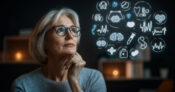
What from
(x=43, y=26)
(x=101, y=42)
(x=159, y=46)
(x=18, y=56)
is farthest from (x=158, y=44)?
(x=18, y=56)

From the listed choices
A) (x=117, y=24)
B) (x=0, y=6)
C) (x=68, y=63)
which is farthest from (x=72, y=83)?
(x=0, y=6)

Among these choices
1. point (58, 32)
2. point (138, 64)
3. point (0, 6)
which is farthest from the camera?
point (0, 6)

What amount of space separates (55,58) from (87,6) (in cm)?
13

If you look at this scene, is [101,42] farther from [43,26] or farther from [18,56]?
[18,56]

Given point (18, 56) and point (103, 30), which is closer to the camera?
point (103, 30)

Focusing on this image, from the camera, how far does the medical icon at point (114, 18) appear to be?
591mm

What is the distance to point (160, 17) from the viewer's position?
0.60 m

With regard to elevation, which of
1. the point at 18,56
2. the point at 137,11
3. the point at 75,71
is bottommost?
the point at 18,56

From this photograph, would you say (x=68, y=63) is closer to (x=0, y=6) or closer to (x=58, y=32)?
(x=58, y=32)

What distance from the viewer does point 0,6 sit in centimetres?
238

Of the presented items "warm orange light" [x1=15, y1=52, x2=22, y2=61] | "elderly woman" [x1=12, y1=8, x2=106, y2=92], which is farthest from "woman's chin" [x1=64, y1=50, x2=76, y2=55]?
"warm orange light" [x1=15, y1=52, x2=22, y2=61]

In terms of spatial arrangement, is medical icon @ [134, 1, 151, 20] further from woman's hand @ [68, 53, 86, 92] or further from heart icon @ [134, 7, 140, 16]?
woman's hand @ [68, 53, 86, 92]

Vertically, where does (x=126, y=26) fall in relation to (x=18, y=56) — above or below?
above

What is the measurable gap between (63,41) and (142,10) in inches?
6.8
